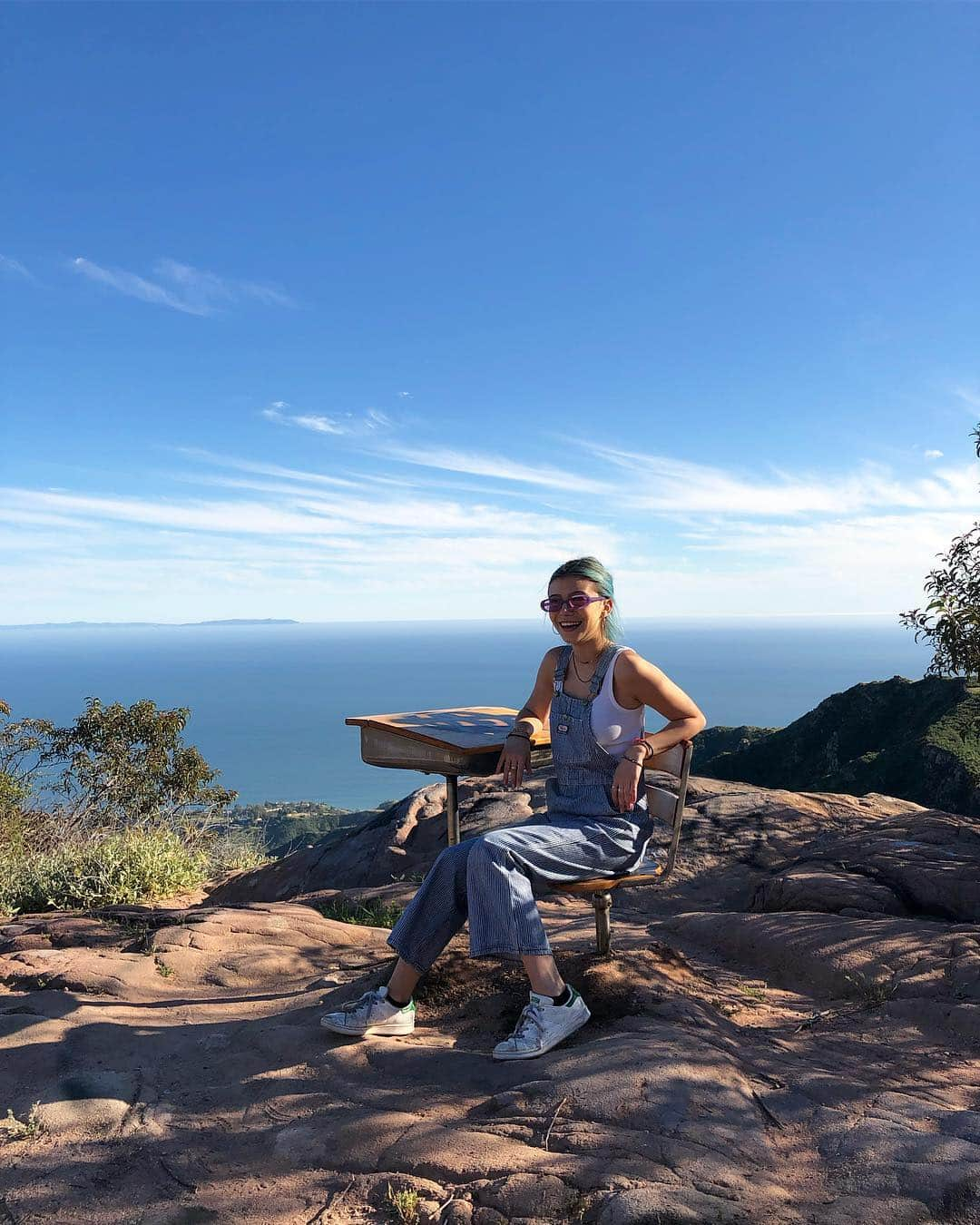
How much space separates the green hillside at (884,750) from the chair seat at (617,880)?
1308 centimetres

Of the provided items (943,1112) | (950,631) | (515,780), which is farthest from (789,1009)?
(950,631)

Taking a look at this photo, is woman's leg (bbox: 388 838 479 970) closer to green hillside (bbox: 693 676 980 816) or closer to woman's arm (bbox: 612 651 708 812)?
woman's arm (bbox: 612 651 708 812)

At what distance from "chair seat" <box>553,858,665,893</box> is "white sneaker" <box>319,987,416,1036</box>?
86 cm

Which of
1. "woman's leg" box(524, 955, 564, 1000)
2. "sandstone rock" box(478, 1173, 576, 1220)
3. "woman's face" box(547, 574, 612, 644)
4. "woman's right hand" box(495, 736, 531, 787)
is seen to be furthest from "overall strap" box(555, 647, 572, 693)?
"sandstone rock" box(478, 1173, 576, 1220)

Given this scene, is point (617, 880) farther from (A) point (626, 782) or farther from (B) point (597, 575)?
(B) point (597, 575)

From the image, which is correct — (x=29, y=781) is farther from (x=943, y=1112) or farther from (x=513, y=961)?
(x=943, y=1112)

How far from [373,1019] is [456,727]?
1450mm

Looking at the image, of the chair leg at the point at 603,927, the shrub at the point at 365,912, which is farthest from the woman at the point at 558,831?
the shrub at the point at 365,912

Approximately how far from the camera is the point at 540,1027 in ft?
11.0

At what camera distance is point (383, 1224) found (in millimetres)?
2494

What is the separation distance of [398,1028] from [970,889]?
4.79 metres

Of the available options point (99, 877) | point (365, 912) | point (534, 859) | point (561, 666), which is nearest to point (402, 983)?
point (534, 859)

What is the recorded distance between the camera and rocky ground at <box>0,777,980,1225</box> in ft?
8.49

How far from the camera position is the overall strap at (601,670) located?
393cm
